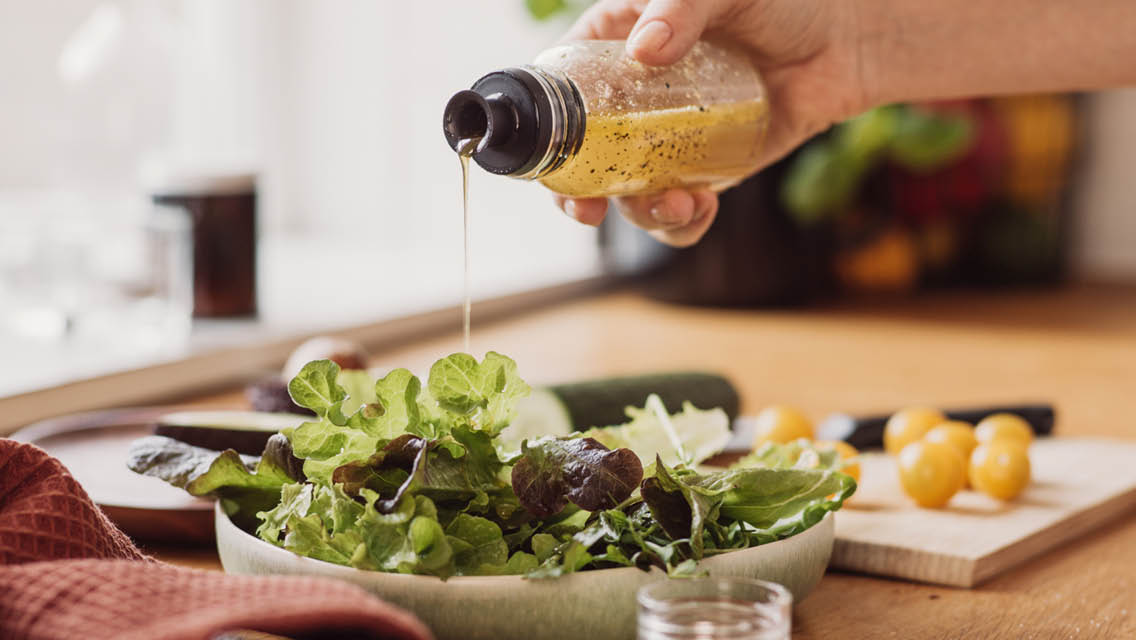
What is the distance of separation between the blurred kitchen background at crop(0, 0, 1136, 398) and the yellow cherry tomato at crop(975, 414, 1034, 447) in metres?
0.96

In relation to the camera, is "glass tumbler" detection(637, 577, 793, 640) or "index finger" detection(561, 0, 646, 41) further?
"index finger" detection(561, 0, 646, 41)

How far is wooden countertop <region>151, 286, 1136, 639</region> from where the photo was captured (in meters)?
0.94

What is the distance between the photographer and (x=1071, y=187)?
2984mm

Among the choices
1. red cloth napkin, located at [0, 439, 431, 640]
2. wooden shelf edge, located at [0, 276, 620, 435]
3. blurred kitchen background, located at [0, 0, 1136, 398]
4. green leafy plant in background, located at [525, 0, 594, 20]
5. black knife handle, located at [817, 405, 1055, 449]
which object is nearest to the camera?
red cloth napkin, located at [0, 439, 431, 640]

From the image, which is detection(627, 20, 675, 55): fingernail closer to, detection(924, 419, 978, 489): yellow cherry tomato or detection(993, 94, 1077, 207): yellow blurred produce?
detection(924, 419, 978, 489): yellow cherry tomato

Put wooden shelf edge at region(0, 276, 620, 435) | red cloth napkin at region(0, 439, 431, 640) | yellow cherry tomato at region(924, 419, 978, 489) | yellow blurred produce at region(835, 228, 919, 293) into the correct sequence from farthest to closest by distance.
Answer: yellow blurred produce at region(835, 228, 919, 293)
wooden shelf edge at region(0, 276, 620, 435)
yellow cherry tomato at region(924, 419, 978, 489)
red cloth napkin at region(0, 439, 431, 640)

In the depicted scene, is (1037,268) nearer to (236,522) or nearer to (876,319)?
(876,319)

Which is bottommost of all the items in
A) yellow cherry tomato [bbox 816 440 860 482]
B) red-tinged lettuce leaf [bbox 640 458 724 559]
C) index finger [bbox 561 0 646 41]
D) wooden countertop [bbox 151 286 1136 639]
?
wooden countertop [bbox 151 286 1136 639]

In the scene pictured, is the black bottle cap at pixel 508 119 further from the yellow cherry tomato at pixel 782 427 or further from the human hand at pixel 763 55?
the yellow cherry tomato at pixel 782 427

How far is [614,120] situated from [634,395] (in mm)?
421

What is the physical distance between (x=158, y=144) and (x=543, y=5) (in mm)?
683

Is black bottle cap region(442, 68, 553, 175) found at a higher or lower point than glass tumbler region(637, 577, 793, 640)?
higher

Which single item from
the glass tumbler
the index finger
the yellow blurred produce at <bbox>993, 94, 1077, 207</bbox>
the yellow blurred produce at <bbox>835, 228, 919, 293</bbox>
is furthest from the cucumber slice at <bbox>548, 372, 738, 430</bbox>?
the yellow blurred produce at <bbox>993, 94, 1077, 207</bbox>

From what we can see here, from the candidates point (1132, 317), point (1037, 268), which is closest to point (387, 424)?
point (1132, 317)
